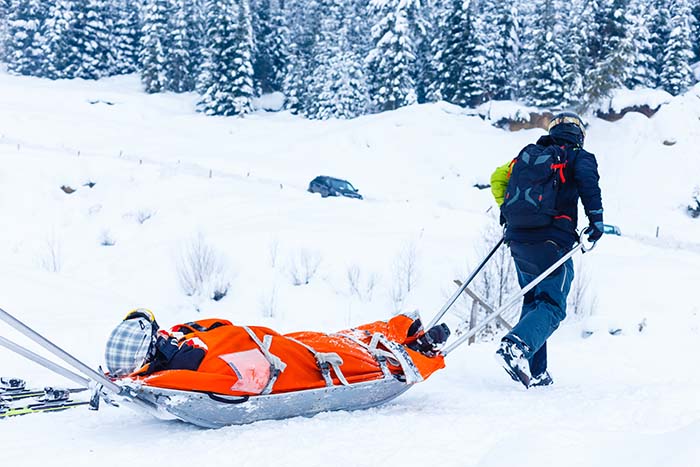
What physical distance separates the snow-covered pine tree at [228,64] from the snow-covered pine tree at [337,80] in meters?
4.32

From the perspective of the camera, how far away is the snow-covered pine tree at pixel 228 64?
125ft

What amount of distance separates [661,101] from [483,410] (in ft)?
108

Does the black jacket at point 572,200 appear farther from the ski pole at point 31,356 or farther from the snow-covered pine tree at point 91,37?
the snow-covered pine tree at point 91,37

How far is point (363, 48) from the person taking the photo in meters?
40.2

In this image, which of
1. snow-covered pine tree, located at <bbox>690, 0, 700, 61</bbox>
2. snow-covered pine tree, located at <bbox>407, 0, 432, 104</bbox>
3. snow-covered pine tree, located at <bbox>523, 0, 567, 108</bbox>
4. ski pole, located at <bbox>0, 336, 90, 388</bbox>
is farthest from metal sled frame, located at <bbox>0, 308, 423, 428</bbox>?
snow-covered pine tree, located at <bbox>690, 0, 700, 61</bbox>

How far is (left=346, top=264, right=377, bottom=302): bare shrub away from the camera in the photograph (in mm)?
12758

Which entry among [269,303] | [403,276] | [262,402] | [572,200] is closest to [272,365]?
[262,402]

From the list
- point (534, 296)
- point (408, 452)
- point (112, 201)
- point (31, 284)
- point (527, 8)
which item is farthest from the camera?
point (527, 8)

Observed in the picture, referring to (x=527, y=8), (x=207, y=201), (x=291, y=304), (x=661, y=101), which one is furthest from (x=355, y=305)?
(x=527, y=8)

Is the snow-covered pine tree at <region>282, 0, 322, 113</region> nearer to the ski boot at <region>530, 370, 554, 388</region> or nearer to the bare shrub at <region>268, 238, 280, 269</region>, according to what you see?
the bare shrub at <region>268, 238, 280, 269</region>

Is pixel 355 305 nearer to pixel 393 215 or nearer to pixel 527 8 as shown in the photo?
pixel 393 215

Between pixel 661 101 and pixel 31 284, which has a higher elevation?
pixel 661 101

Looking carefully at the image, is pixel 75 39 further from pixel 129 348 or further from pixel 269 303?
pixel 129 348

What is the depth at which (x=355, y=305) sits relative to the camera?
12484 millimetres
